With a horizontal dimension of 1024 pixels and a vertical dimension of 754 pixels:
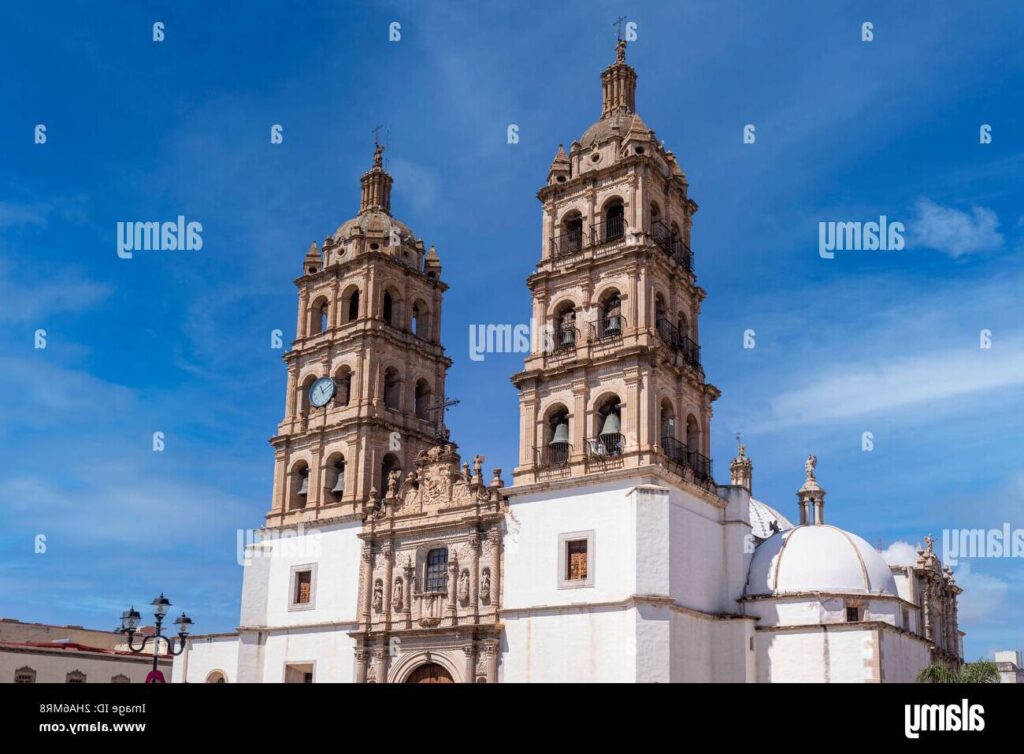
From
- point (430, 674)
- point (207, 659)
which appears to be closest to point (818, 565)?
point (430, 674)

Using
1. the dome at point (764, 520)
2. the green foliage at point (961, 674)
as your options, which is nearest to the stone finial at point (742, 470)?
the dome at point (764, 520)

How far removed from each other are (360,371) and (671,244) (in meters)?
13.5

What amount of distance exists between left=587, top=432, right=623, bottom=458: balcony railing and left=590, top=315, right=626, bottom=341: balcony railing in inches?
140

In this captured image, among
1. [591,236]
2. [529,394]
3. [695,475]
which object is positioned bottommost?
[695,475]

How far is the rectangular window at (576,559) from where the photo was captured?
115ft

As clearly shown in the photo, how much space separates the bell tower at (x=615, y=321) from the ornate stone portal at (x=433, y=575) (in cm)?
254

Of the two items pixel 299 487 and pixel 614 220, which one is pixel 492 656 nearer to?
pixel 299 487

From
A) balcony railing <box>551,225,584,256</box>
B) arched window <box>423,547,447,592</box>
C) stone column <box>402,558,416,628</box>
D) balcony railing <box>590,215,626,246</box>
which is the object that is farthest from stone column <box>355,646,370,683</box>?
balcony railing <box>590,215,626,246</box>

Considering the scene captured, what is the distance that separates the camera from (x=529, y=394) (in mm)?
39219

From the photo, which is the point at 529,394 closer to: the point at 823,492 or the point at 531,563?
the point at 531,563

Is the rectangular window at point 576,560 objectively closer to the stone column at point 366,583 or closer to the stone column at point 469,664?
the stone column at point 469,664

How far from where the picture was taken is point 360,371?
4494 centimetres
